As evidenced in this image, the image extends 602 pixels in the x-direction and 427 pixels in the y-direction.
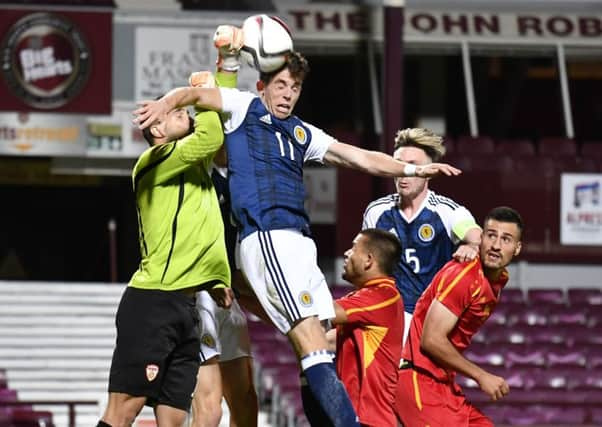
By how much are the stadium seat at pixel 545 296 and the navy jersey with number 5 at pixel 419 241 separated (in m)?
8.29

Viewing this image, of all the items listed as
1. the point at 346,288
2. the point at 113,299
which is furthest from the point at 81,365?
the point at 346,288

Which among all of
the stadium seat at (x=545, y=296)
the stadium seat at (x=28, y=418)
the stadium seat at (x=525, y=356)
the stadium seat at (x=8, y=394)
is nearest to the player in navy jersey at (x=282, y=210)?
A: the stadium seat at (x=28, y=418)

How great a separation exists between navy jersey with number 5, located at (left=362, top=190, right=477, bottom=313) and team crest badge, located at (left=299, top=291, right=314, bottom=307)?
1.40m

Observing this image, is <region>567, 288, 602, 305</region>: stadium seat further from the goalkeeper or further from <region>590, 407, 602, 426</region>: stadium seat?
the goalkeeper

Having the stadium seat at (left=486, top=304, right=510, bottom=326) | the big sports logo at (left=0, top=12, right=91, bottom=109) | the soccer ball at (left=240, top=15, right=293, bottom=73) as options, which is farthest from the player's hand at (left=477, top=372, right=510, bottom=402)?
the big sports logo at (left=0, top=12, right=91, bottom=109)

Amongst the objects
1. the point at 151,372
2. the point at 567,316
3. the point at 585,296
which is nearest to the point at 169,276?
the point at 151,372

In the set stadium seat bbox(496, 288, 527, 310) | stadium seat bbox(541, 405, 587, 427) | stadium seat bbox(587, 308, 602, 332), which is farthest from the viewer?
stadium seat bbox(496, 288, 527, 310)

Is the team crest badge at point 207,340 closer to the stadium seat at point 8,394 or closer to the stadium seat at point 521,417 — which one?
the stadium seat at point 521,417

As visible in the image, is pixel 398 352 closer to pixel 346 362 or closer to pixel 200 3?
pixel 346 362

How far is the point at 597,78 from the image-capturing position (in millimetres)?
20516

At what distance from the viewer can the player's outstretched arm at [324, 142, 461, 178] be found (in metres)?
6.16

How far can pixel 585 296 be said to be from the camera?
16.0m

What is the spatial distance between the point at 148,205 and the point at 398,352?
4.19ft

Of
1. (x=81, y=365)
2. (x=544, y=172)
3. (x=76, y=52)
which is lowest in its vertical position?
(x=81, y=365)
